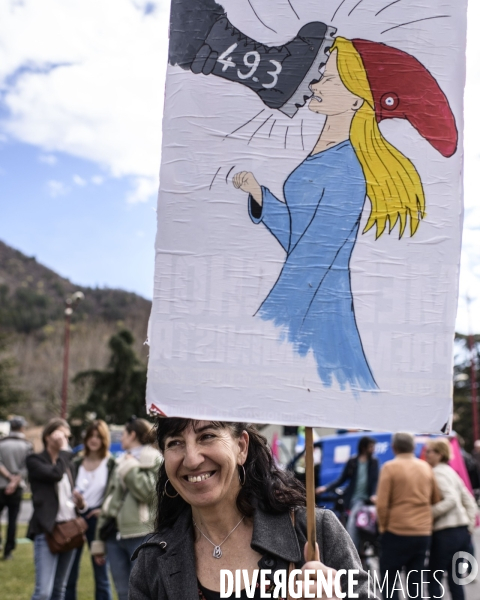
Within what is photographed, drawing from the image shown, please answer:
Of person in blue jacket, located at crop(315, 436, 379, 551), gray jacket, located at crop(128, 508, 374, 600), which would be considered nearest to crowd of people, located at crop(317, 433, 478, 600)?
person in blue jacket, located at crop(315, 436, 379, 551)

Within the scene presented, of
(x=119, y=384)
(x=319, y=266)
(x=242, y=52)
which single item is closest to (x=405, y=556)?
(x=319, y=266)

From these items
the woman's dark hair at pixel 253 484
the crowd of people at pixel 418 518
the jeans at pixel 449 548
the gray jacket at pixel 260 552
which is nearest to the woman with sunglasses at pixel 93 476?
the crowd of people at pixel 418 518

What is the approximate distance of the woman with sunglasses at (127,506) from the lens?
6.11 metres

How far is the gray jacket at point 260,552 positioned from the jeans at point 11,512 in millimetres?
8428

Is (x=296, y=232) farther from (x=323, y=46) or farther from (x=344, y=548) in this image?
(x=344, y=548)

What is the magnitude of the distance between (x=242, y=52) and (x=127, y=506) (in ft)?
14.8

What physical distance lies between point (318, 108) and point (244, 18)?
1.32 ft

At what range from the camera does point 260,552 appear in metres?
2.49

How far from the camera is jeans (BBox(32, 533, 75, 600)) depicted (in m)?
6.12

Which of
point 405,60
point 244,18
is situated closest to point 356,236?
point 405,60

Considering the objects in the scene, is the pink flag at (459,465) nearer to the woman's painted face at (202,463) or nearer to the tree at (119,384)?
the woman's painted face at (202,463)

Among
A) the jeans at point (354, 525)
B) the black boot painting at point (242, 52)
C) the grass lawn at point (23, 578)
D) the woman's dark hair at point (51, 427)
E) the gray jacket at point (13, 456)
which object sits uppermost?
the black boot painting at point (242, 52)

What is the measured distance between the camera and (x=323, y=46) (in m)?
2.53

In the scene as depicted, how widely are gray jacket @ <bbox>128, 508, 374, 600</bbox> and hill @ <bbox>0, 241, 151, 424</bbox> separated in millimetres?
4866
